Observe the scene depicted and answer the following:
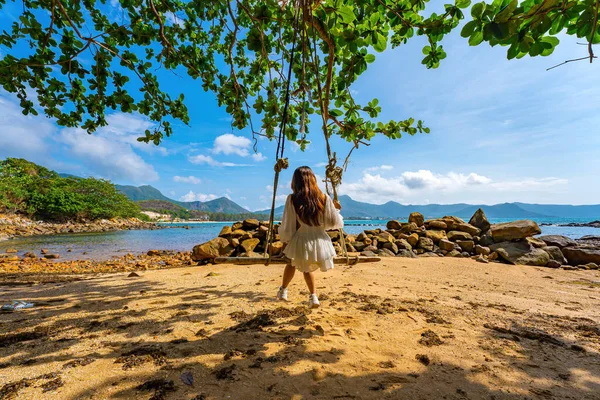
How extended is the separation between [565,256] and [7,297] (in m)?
14.9

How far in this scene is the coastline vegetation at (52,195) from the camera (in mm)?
30188

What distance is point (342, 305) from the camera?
139 inches

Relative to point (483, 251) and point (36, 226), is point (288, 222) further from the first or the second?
point (36, 226)

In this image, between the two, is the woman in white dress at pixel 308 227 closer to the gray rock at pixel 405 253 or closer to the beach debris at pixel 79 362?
the beach debris at pixel 79 362

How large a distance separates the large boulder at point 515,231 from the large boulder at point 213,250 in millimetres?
10155

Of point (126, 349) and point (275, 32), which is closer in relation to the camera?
point (126, 349)

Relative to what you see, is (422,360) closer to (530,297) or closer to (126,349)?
(126,349)

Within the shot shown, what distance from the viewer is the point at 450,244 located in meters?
9.55

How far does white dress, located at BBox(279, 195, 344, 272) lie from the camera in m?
3.15

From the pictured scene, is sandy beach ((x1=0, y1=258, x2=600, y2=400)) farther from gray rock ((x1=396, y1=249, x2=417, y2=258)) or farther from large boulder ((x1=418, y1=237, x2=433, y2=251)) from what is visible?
large boulder ((x1=418, y1=237, x2=433, y2=251))

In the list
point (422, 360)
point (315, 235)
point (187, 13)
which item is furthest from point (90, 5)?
point (422, 360)

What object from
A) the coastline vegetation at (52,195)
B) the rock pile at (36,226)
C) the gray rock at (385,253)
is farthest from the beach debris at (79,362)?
the coastline vegetation at (52,195)

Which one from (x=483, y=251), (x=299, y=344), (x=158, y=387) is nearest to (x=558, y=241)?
(x=483, y=251)

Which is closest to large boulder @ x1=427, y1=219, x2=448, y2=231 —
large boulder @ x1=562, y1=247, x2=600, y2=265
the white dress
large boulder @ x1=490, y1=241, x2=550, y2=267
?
large boulder @ x1=490, y1=241, x2=550, y2=267
